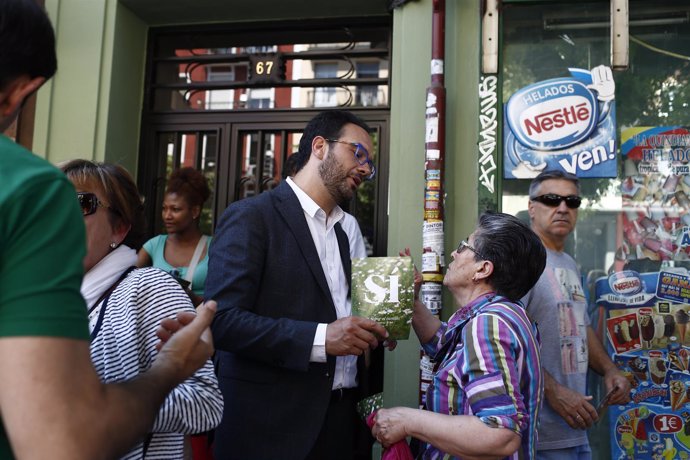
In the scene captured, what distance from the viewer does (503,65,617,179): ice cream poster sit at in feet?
13.2

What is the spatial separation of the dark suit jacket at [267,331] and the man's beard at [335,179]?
28 cm

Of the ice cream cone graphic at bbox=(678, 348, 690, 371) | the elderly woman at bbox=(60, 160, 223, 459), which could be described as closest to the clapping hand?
the ice cream cone graphic at bbox=(678, 348, 690, 371)

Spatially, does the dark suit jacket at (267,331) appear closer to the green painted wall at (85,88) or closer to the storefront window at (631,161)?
the storefront window at (631,161)

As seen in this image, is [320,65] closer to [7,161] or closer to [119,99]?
[119,99]

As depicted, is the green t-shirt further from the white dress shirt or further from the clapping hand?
the clapping hand

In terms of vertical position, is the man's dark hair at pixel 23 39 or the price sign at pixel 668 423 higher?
the man's dark hair at pixel 23 39

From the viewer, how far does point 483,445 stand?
5.79 feet

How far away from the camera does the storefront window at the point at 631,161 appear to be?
3.91 metres

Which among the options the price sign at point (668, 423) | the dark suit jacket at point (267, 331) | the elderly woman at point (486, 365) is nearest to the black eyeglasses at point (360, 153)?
the dark suit jacket at point (267, 331)

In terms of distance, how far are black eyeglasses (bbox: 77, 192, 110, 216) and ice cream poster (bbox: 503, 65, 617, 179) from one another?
2.84m

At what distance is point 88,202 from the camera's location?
1.88 m

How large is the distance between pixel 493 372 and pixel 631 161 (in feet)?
9.26

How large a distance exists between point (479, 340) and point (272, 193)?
1164 millimetres

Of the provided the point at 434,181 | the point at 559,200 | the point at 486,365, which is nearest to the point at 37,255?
the point at 486,365
